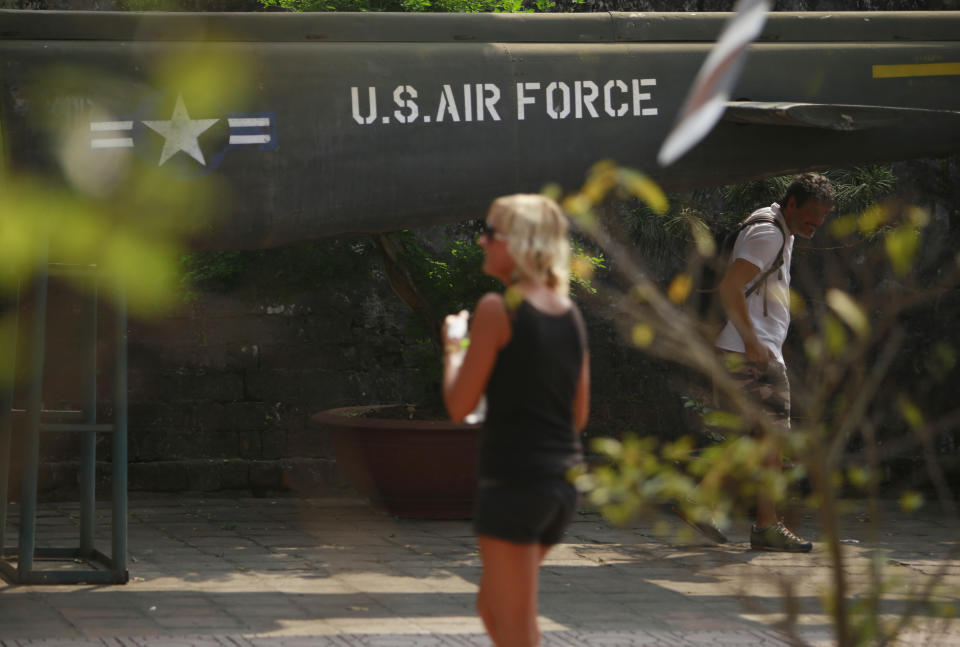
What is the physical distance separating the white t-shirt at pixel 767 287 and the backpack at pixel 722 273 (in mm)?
19

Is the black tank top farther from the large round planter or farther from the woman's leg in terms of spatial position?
the large round planter

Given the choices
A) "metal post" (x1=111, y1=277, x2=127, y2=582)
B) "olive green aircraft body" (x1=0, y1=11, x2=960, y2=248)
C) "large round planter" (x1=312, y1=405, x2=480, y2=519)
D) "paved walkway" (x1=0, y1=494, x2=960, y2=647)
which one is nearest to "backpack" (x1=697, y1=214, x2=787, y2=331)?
"olive green aircraft body" (x1=0, y1=11, x2=960, y2=248)

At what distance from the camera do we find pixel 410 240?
7.26 metres

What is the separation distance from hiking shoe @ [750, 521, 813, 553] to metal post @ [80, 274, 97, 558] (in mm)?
3150

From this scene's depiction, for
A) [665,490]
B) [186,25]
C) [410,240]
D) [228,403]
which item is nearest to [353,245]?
[410,240]

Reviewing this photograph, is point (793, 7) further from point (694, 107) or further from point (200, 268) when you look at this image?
point (694, 107)

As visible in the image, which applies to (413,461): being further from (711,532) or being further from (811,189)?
(811,189)

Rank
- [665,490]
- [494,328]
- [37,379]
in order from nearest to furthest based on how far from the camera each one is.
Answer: [665,490] → [494,328] → [37,379]

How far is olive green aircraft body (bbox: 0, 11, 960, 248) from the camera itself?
4973mm

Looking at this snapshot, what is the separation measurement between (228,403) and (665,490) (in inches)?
238

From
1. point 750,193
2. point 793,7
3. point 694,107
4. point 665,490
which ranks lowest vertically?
point 665,490

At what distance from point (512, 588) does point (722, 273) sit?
3.27 m

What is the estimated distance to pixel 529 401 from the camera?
3.06m

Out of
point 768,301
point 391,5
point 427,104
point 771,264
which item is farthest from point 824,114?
point 391,5
